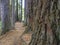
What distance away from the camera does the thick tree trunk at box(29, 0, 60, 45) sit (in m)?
1.78

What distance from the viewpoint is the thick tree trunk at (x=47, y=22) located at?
1785 mm

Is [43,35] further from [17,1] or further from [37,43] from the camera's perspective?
[17,1]

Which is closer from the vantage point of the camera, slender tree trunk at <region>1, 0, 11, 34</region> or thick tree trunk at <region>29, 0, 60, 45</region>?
thick tree trunk at <region>29, 0, 60, 45</region>

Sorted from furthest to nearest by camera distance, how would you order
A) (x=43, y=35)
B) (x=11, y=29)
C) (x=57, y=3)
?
(x=11, y=29), (x=43, y=35), (x=57, y=3)

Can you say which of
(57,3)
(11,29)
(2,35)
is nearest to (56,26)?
(57,3)

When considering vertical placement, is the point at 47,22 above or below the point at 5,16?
above

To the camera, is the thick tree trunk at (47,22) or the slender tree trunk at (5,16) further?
the slender tree trunk at (5,16)

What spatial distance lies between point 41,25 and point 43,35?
0.43ft

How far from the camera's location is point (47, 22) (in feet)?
6.23

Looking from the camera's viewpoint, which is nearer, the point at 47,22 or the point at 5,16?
the point at 47,22

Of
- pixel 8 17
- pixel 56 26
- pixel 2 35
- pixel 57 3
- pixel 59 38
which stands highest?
pixel 57 3

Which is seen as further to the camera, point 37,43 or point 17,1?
point 17,1

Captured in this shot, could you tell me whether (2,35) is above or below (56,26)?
below

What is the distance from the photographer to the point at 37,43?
7.04 ft
